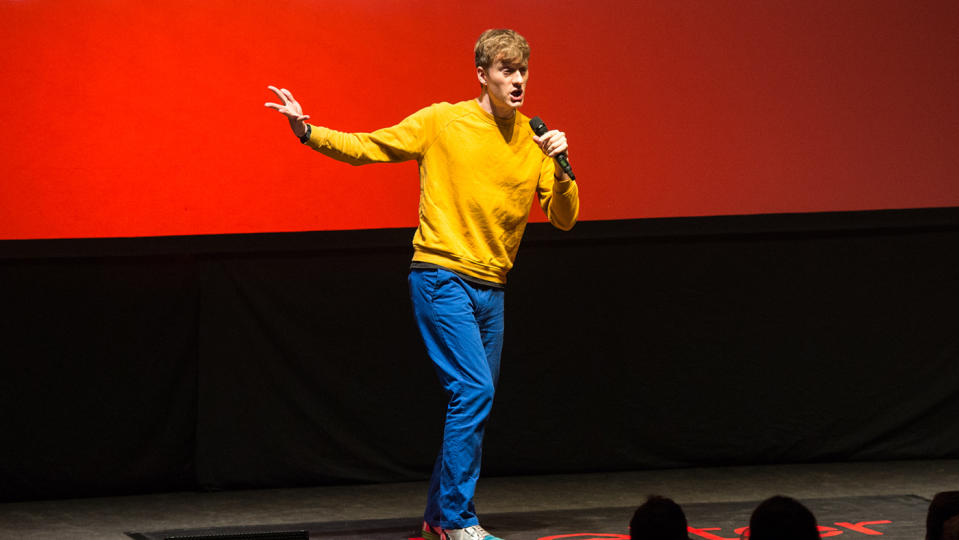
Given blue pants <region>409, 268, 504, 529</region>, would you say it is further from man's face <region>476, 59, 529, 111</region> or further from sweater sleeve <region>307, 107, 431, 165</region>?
man's face <region>476, 59, 529, 111</region>

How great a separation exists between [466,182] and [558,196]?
0.80ft

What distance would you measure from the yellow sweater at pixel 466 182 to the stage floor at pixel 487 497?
1.04 meters

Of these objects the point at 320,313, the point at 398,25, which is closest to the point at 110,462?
the point at 320,313

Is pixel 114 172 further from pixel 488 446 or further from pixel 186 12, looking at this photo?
pixel 488 446

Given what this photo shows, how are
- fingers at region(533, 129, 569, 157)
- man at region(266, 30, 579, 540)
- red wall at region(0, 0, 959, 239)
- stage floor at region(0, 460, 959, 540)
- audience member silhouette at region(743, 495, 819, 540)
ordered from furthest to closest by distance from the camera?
red wall at region(0, 0, 959, 239), stage floor at region(0, 460, 959, 540), man at region(266, 30, 579, 540), fingers at region(533, 129, 569, 157), audience member silhouette at region(743, 495, 819, 540)

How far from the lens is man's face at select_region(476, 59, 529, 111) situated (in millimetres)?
3260

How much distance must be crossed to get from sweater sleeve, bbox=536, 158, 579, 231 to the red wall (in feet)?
3.04

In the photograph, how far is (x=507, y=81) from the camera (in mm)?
3266

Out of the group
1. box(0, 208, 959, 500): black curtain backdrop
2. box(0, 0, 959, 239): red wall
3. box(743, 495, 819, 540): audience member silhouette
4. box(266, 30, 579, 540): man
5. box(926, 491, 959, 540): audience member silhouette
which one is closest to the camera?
box(743, 495, 819, 540): audience member silhouette

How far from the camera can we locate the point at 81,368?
4.38 m

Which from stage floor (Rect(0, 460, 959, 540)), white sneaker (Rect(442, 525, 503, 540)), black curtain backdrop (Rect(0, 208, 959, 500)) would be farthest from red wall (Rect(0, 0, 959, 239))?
white sneaker (Rect(442, 525, 503, 540))

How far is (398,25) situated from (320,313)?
1061 millimetres

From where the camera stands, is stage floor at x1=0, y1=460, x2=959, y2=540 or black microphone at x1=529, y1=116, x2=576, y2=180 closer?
black microphone at x1=529, y1=116, x2=576, y2=180

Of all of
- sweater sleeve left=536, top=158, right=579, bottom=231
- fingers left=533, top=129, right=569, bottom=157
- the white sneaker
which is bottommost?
the white sneaker
